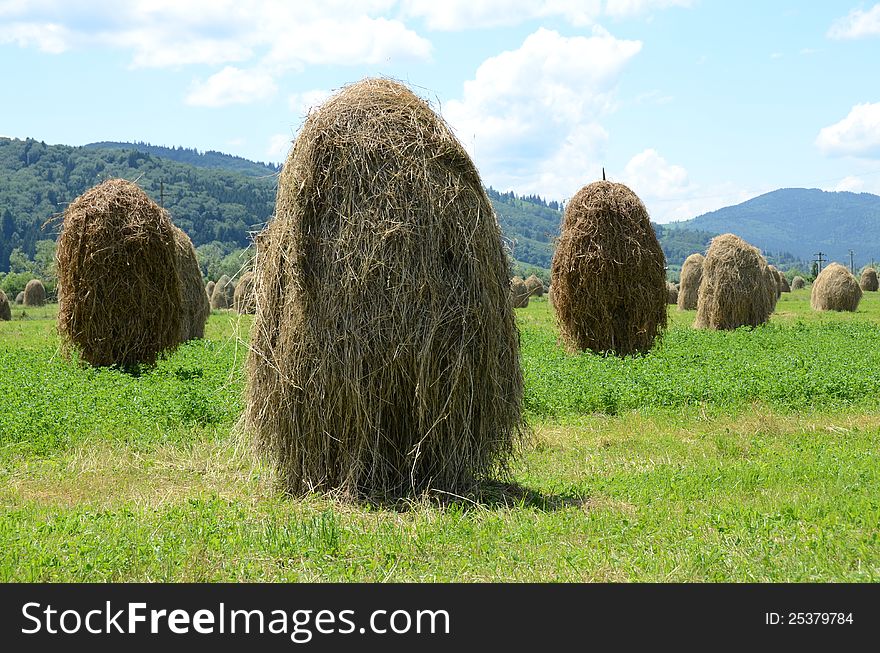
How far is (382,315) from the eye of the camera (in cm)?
728

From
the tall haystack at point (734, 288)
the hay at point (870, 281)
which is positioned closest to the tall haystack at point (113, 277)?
the tall haystack at point (734, 288)

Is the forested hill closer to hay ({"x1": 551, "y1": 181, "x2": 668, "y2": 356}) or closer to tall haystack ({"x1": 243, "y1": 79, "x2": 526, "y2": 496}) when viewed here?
hay ({"x1": 551, "y1": 181, "x2": 668, "y2": 356})

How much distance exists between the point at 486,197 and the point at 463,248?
706mm

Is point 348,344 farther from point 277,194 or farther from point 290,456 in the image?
point 277,194

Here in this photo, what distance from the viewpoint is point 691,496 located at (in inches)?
298

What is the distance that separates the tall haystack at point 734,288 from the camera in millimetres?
26234

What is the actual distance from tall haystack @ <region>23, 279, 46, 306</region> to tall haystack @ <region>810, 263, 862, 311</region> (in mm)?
43841

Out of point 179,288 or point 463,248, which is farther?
point 179,288

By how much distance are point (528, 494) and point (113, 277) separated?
12.0 meters

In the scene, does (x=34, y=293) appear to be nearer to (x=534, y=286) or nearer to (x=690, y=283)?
(x=534, y=286)

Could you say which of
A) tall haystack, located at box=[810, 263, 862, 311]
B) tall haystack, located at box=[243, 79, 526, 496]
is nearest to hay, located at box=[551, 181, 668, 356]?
tall haystack, located at box=[243, 79, 526, 496]

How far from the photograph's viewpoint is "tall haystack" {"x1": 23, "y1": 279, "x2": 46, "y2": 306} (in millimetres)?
50831

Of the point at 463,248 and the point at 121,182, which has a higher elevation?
the point at 121,182
